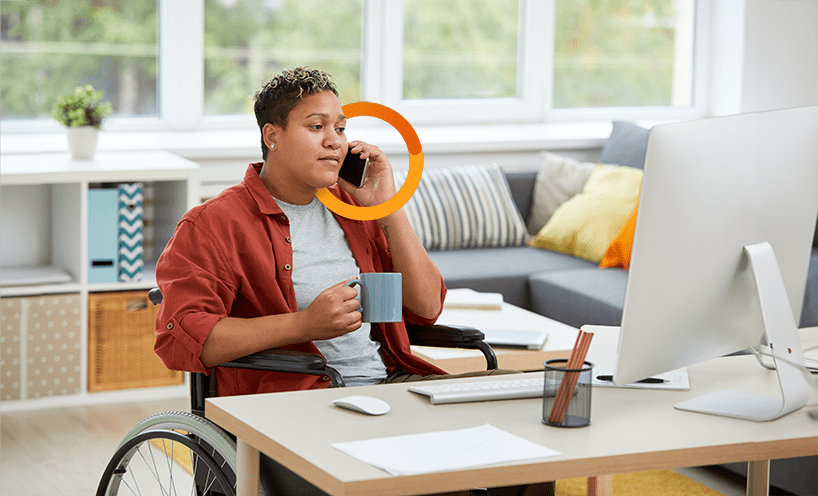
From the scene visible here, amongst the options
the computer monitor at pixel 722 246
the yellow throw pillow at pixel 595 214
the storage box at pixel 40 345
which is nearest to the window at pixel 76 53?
the storage box at pixel 40 345

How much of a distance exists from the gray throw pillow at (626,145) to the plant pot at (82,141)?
2218 millimetres

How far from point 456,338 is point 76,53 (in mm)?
2775

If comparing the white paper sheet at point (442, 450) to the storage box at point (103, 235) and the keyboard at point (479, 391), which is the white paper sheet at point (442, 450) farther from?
the storage box at point (103, 235)

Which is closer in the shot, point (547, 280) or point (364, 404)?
point (364, 404)

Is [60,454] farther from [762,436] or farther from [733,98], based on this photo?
[733,98]

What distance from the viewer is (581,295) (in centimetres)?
356

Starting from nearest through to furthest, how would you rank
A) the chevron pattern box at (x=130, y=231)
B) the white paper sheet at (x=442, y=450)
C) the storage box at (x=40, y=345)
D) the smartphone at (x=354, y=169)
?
the white paper sheet at (x=442, y=450) → the smartphone at (x=354, y=169) → the storage box at (x=40, y=345) → the chevron pattern box at (x=130, y=231)

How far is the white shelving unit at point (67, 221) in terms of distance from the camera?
11.2 ft

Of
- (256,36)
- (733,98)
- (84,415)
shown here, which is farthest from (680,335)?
(733,98)

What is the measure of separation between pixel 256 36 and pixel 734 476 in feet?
9.24

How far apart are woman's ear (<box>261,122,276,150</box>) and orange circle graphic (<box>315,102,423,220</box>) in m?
0.13

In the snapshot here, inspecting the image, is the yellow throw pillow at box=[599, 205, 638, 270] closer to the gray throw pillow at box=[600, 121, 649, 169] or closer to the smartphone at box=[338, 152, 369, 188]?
the gray throw pillow at box=[600, 121, 649, 169]

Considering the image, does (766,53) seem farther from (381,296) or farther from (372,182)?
(381,296)

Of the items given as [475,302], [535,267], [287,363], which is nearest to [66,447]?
[475,302]
